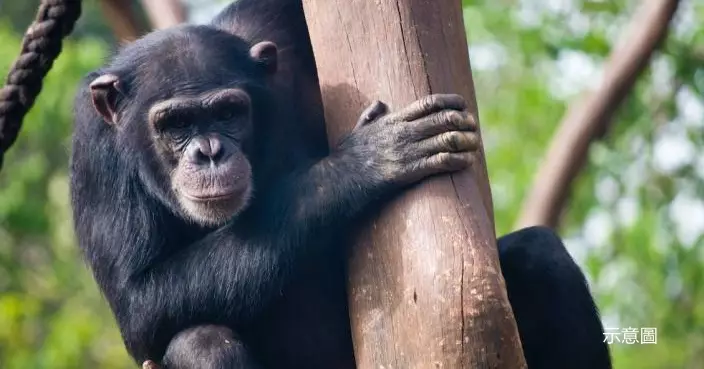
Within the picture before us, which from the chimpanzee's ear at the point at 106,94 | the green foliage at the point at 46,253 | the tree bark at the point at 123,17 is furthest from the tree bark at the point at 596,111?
the chimpanzee's ear at the point at 106,94

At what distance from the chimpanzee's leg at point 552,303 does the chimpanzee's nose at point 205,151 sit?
1.07 meters

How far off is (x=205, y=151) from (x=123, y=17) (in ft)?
10.1

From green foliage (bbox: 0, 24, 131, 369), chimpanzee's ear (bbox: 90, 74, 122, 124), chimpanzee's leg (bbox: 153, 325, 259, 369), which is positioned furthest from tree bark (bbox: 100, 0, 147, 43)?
chimpanzee's leg (bbox: 153, 325, 259, 369)

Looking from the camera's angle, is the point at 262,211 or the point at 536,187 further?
the point at 536,187

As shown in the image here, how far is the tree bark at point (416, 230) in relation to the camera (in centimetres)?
276

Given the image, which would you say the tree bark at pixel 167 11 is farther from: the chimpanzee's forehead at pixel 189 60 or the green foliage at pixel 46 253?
the chimpanzee's forehead at pixel 189 60

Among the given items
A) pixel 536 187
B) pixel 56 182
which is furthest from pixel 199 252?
pixel 56 182

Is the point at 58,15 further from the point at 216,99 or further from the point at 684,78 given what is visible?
the point at 684,78

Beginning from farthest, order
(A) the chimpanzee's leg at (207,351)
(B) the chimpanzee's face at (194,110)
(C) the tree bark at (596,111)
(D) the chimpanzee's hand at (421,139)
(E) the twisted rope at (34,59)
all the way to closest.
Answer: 1. (C) the tree bark at (596,111)
2. (E) the twisted rope at (34,59)
3. (B) the chimpanzee's face at (194,110)
4. (A) the chimpanzee's leg at (207,351)
5. (D) the chimpanzee's hand at (421,139)

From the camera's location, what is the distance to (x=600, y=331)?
3750mm

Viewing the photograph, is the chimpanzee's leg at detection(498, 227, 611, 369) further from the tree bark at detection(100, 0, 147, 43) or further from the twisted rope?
the tree bark at detection(100, 0, 147, 43)

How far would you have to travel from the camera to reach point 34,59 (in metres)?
3.99

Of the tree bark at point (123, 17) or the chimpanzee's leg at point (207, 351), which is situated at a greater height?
the tree bark at point (123, 17)

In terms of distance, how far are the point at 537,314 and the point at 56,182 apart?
335 inches
